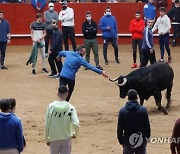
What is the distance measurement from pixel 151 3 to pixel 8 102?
1631 centimetres

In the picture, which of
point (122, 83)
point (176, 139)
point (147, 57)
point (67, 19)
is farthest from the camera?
point (67, 19)

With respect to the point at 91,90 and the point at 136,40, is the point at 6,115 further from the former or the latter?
the point at 136,40

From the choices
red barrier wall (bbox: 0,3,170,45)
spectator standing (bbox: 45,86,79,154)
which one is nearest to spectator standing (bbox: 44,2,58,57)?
red barrier wall (bbox: 0,3,170,45)

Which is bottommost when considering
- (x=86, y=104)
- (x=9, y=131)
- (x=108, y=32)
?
(x=86, y=104)

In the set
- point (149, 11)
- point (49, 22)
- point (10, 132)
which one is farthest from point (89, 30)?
point (10, 132)

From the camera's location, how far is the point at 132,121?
8391 millimetres

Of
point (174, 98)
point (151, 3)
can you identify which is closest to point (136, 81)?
point (174, 98)

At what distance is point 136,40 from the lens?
1961 cm

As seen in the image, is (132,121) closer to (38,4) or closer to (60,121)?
(60,121)

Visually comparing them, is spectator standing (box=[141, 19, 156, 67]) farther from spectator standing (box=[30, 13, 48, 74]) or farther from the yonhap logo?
the yonhap logo

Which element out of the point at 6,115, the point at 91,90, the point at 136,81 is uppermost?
the point at 6,115

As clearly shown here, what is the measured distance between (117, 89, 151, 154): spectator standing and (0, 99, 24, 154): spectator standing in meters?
1.37

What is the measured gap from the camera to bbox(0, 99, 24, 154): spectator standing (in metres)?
7.94

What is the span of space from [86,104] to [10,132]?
6.65 m
